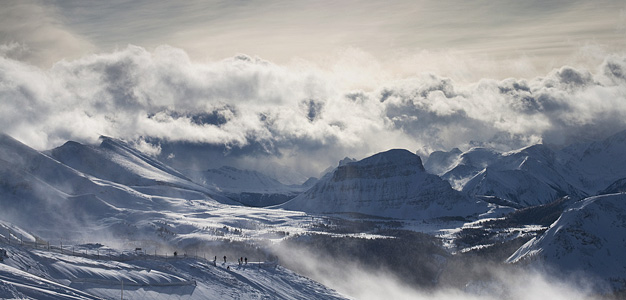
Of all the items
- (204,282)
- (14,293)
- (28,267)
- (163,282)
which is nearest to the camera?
(14,293)

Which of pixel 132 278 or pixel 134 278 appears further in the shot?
pixel 134 278

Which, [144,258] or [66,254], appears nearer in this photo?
[66,254]

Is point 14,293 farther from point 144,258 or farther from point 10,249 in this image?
point 144,258

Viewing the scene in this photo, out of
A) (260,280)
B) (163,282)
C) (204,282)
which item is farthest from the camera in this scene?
(260,280)

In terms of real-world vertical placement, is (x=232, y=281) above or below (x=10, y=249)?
below

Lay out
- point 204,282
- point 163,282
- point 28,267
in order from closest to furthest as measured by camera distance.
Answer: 1. point 28,267
2. point 163,282
3. point 204,282

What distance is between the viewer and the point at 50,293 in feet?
399

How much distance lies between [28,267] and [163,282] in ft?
78.1

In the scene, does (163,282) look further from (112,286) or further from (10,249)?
(10,249)

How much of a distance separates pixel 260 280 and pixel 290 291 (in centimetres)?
680

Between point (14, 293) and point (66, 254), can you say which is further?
point (66, 254)

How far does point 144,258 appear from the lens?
171 metres

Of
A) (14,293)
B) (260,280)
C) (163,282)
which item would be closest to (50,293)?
(14,293)

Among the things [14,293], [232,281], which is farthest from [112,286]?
[232,281]
